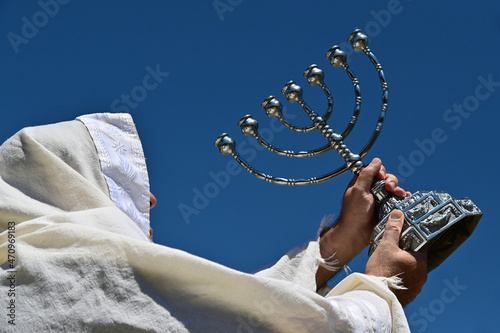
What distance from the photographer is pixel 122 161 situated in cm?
251

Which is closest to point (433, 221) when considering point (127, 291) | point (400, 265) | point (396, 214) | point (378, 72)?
point (396, 214)

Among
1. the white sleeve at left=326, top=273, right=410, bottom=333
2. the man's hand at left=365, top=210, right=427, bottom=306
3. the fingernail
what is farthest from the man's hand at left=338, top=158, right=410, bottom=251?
the white sleeve at left=326, top=273, right=410, bottom=333

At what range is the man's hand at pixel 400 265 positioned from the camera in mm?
2396

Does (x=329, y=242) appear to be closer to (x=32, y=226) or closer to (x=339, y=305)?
(x=339, y=305)

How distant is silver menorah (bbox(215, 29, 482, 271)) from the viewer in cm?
269

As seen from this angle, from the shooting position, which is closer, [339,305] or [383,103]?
[339,305]

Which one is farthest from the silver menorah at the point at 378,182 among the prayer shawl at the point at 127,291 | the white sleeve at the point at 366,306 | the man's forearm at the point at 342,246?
the prayer shawl at the point at 127,291

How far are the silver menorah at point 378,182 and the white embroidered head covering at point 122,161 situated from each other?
61 centimetres

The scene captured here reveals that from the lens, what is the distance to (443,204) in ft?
9.13

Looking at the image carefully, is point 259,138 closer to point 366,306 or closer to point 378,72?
point 378,72

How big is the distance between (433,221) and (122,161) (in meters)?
1.25

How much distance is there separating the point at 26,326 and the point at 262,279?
574mm

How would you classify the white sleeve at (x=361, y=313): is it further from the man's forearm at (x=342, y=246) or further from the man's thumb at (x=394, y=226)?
the man's forearm at (x=342, y=246)

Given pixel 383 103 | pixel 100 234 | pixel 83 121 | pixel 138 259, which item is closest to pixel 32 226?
pixel 100 234
